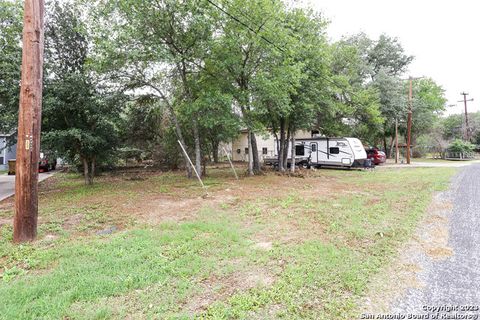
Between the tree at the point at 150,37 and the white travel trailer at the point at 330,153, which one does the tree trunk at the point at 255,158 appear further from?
the white travel trailer at the point at 330,153

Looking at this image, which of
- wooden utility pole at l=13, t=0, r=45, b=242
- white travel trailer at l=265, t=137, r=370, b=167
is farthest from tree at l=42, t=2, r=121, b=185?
white travel trailer at l=265, t=137, r=370, b=167

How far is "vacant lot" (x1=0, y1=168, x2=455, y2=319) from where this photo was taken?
2639mm

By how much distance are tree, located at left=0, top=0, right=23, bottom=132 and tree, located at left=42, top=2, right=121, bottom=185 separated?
826 millimetres

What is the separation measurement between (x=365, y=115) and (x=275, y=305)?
64.0 feet

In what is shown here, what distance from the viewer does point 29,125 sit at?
4449 millimetres

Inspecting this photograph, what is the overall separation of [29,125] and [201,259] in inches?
143

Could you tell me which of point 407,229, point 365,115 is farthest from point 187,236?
point 365,115

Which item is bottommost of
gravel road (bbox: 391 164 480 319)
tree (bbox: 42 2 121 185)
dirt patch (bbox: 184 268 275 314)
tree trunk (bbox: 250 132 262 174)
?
gravel road (bbox: 391 164 480 319)

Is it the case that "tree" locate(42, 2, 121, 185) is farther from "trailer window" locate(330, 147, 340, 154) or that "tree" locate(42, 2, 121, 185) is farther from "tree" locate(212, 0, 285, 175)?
"trailer window" locate(330, 147, 340, 154)

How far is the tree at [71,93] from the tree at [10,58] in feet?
2.71

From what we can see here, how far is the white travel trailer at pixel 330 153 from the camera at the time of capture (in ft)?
57.0

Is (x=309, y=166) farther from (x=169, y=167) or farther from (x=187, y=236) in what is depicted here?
(x=187, y=236)

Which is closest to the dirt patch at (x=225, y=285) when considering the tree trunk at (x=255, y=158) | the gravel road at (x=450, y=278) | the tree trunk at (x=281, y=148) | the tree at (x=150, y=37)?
the gravel road at (x=450, y=278)

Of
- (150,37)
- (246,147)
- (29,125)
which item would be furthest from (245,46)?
(246,147)
